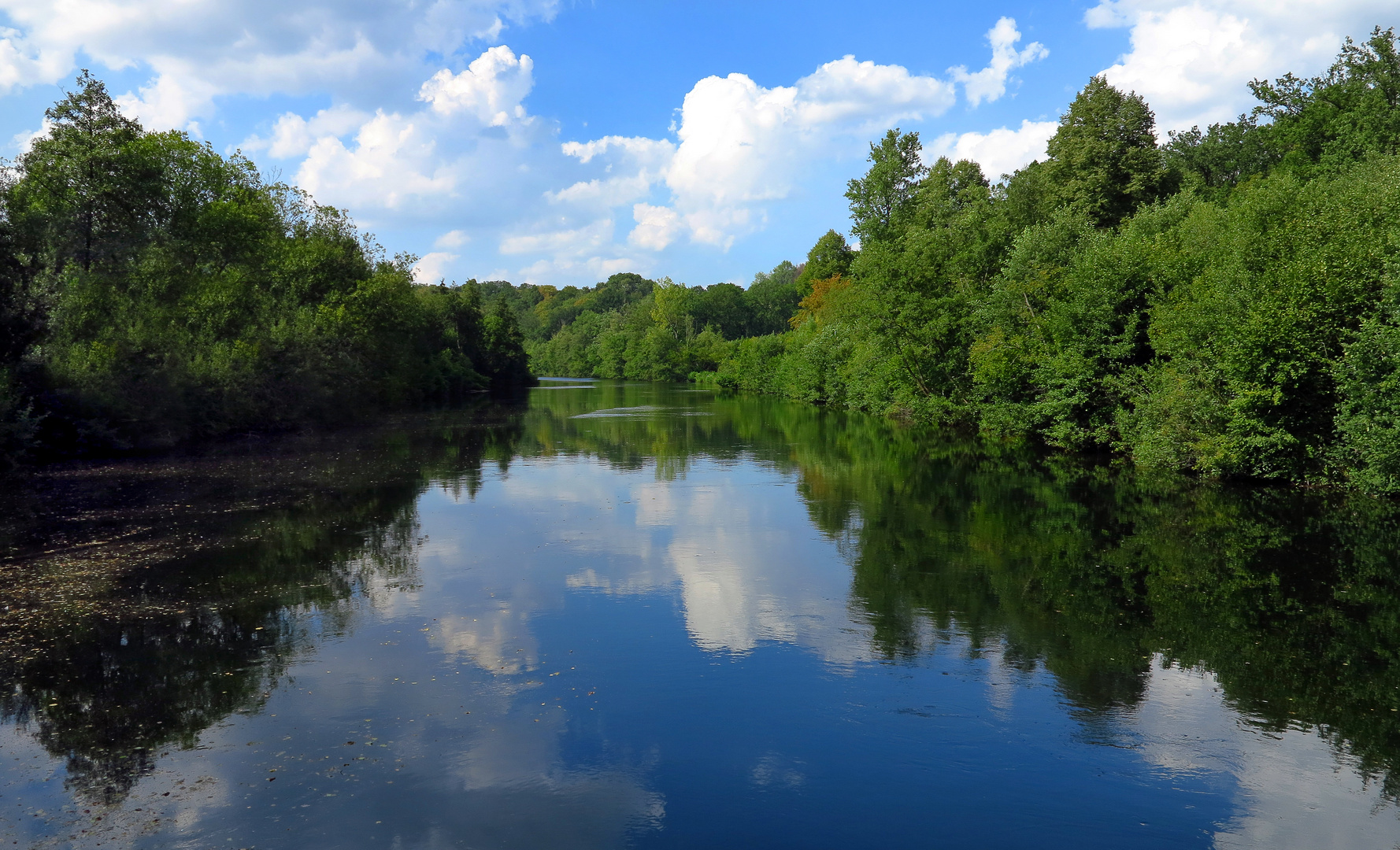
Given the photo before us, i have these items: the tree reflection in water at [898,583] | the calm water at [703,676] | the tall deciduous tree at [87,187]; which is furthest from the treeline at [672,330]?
the calm water at [703,676]

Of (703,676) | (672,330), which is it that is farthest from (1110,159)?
(672,330)

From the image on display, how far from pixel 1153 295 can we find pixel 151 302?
35566 millimetres

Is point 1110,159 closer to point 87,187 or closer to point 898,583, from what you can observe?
point 898,583

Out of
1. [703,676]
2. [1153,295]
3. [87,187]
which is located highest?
[87,187]

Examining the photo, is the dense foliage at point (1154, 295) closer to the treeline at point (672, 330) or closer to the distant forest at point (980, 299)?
the distant forest at point (980, 299)

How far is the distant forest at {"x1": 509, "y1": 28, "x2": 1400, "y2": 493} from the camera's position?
19422 millimetres

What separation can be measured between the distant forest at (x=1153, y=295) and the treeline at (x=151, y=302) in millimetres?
28736

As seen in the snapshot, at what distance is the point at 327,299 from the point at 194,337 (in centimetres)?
1237

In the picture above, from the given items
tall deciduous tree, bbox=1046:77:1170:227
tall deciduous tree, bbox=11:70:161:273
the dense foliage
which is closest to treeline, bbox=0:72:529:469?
tall deciduous tree, bbox=11:70:161:273

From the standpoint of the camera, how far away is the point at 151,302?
3142cm

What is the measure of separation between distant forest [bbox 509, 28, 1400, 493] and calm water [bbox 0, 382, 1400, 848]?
306 centimetres

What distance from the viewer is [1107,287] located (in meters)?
27.2

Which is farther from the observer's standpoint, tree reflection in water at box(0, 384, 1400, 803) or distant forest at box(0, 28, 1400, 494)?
distant forest at box(0, 28, 1400, 494)

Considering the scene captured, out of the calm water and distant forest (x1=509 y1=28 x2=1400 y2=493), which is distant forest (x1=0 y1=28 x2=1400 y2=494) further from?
the calm water
